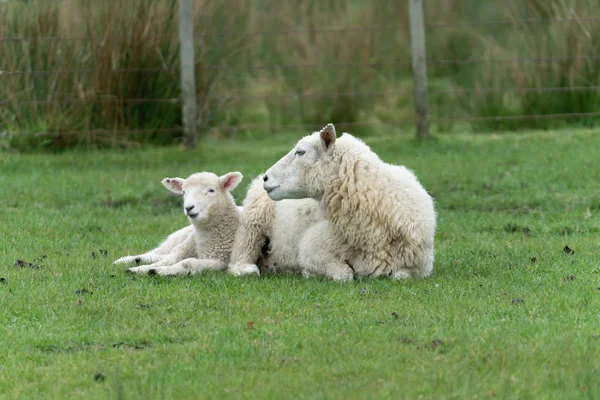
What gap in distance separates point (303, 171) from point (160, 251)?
4.62 ft

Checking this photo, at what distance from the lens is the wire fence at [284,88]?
1288 centimetres

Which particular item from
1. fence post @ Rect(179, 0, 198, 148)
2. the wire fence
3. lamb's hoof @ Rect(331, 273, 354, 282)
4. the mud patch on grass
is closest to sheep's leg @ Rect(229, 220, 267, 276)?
lamb's hoof @ Rect(331, 273, 354, 282)

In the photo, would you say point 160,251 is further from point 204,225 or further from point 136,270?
point 136,270

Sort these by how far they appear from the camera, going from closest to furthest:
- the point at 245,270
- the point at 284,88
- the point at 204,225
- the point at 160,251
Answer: the point at 245,270, the point at 204,225, the point at 160,251, the point at 284,88

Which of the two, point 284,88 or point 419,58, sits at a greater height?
point 419,58

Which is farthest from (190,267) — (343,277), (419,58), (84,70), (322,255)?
(419,58)

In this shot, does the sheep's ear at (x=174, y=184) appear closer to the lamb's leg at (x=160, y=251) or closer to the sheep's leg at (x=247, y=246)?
the lamb's leg at (x=160, y=251)

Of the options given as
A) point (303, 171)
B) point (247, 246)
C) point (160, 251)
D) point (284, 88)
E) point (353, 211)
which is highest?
point (303, 171)

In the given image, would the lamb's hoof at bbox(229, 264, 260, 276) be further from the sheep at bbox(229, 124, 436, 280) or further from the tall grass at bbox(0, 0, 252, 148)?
the tall grass at bbox(0, 0, 252, 148)

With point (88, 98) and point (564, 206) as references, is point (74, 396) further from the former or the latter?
point (88, 98)

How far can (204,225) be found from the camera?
716cm

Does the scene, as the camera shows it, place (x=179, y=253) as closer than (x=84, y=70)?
Yes

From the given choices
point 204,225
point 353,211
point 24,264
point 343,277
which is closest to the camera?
point 343,277

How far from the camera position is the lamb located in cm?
697
